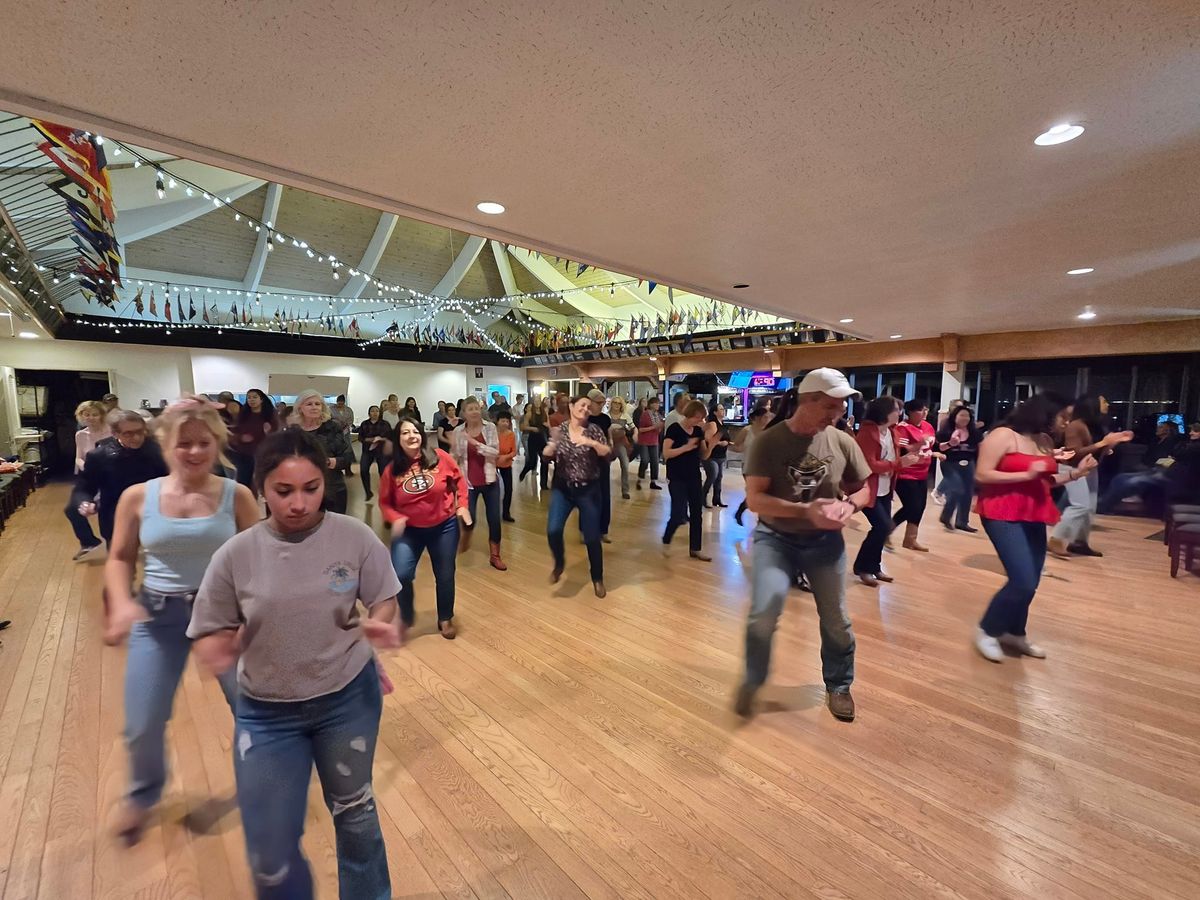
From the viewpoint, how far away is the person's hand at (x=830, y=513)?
2135mm

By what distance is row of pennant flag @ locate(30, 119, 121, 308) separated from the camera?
10.6 ft

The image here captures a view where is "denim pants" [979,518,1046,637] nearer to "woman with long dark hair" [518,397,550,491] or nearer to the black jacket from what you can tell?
the black jacket

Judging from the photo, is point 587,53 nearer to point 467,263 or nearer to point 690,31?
point 690,31

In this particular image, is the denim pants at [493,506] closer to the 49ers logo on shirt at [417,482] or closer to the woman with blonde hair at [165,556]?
the 49ers logo on shirt at [417,482]

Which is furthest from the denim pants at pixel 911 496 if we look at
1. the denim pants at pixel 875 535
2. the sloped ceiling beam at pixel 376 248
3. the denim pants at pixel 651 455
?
the sloped ceiling beam at pixel 376 248

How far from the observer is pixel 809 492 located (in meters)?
2.33

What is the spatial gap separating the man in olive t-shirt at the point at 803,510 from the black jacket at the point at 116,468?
3536mm

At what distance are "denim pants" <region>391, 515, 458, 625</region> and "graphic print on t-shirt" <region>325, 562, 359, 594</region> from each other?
1787 mm

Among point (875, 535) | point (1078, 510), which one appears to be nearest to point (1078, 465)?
point (1078, 510)

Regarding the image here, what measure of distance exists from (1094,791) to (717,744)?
1477 millimetres

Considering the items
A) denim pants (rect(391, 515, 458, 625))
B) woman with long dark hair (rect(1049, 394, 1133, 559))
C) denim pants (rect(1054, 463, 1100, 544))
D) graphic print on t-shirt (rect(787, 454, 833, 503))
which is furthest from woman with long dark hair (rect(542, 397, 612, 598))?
denim pants (rect(1054, 463, 1100, 544))

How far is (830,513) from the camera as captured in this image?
84.5 inches

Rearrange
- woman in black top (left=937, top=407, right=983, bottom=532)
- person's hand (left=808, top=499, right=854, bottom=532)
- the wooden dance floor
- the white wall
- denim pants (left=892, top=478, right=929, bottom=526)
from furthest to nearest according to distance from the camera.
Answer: the white wall, woman in black top (left=937, top=407, right=983, bottom=532), denim pants (left=892, top=478, right=929, bottom=526), person's hand (left=808, top=499, right=854, bottom=532), the wooden dance floor

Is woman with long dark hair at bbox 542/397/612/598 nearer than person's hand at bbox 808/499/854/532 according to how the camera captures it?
No
